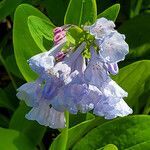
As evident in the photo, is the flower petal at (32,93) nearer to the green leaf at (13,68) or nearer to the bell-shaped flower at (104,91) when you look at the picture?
the bell-shaped flower at (104,91)

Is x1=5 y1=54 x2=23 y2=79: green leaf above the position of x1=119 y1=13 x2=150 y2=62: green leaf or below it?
above

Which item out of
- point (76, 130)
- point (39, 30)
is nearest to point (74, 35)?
point (39, 30)

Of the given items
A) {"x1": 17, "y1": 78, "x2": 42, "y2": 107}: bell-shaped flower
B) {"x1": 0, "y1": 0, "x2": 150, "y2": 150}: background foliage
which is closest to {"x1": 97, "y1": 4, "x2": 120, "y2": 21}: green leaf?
{"x1": 0, "y1": 0, "x2": 150, "y2": 150}: background foliage

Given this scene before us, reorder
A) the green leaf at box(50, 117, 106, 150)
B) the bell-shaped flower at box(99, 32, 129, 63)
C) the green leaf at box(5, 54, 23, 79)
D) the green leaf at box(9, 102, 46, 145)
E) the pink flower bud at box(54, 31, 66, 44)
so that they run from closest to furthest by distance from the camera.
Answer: the bell-shaped flower at box(99, 32, 129, 63) < the pink flower bud at box(54, 31, 66, 44) < the green leaf at box(50, 117, 106, 150) < the green leaf at box(9, 102, 46, 145) < the green leaf at box(5, 54, 23, 79)

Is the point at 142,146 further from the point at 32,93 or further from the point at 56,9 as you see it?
the point at 56,9

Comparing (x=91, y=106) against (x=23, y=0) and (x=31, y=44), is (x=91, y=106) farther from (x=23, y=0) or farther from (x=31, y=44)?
(x=23, y=0)

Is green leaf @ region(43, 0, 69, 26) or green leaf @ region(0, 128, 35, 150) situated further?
green leaf @ region(43, 0, 69, 26)

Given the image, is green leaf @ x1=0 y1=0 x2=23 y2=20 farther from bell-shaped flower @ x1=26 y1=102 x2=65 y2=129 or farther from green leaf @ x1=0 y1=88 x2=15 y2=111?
bell-shaped flower @ x1=26 y1=102 x2=65 y2=129
